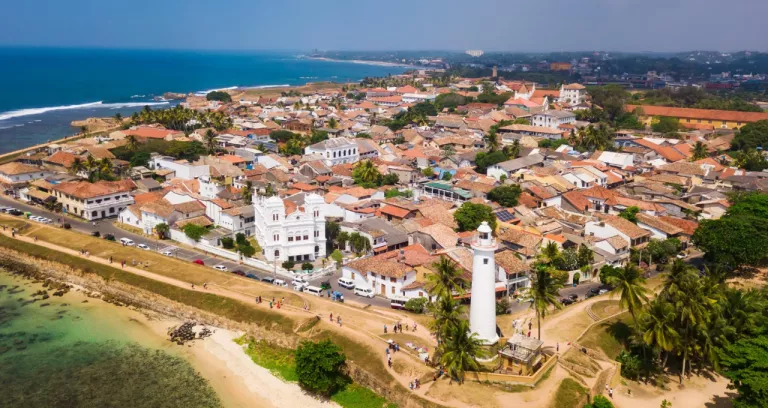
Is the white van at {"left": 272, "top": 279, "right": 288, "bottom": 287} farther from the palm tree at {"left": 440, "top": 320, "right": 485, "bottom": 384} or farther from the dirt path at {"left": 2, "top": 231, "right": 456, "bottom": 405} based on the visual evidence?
the palm tree at {"left": 440, "top": 320, "right": 485, "bottom": 384}

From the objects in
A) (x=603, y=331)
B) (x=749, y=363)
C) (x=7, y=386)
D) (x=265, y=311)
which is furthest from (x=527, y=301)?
(x=7, y=386)

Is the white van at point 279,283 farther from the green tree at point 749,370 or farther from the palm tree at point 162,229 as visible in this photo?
the green tree at point 749,370

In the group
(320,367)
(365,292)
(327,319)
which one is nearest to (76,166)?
(365,292)

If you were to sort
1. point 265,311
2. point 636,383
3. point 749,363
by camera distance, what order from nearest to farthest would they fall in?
point 749,363
point 636,383
point 265,311

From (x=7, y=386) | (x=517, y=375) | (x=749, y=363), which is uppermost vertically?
(x=749, y=363)

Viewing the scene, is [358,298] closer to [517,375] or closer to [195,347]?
Answer: [195,347]

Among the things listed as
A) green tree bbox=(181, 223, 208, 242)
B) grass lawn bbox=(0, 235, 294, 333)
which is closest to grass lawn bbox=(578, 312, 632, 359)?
grass lawn bbox=(0, 235, 294, 333)

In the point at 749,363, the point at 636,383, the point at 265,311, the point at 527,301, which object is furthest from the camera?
the point at 527,301
